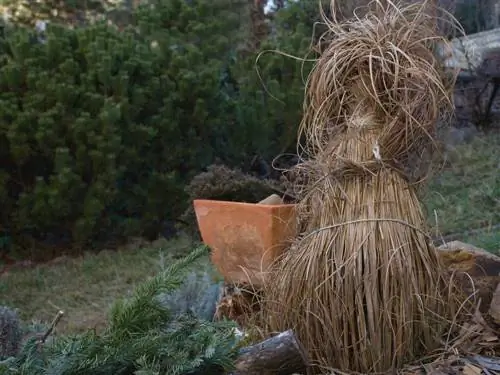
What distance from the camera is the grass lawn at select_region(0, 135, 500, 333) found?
4.78 m

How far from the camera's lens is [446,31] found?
2.88 metres

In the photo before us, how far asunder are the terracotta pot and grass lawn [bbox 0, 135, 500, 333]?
1322 mm

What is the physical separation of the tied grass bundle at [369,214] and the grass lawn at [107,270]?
1957 millimetres

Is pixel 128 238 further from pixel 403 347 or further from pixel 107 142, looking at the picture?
pixel 403 347

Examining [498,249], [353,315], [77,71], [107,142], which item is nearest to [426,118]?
[353,315]

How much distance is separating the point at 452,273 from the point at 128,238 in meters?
4.18

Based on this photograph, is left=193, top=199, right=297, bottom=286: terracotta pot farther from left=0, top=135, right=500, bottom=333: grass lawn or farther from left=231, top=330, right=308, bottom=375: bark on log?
left=0, top=135, right=500, bottom=333: grass lawn

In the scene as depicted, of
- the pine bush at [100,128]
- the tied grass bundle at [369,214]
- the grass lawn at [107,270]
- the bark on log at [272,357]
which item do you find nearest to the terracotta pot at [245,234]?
the tied grass bundle at [369,214]

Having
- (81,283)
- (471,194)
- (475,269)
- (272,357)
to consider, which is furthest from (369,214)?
(471,194)

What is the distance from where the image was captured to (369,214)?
2381 mm

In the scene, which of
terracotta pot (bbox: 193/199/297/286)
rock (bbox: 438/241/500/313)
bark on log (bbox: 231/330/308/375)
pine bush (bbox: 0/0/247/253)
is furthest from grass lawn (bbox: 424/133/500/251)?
pine bush (bbox: 0/0/247/253)

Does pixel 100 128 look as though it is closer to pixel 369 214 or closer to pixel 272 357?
pixel 369 214

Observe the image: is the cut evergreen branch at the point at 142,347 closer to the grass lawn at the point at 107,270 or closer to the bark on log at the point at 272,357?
the bark on log at the point at 272,357

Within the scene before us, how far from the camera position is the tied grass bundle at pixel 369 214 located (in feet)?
7.59
